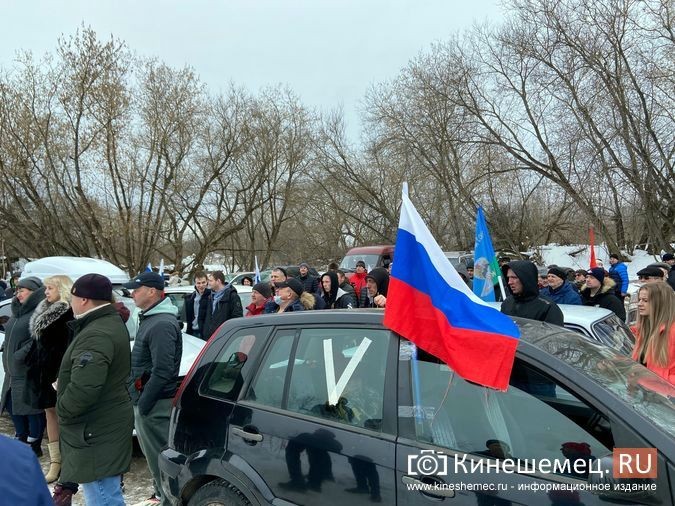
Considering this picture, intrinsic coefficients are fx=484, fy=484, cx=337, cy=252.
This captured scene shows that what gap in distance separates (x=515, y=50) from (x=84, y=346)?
61.3 ft

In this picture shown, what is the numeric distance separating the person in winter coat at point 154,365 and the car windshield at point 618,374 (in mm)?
2509

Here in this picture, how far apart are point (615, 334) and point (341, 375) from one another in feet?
10.2

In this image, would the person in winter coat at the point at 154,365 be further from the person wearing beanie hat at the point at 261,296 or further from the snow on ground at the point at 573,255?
the snow on ground at the point at 573,255

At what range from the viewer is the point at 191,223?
2719 cm

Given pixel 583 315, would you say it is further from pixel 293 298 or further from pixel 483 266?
pixel 293 298

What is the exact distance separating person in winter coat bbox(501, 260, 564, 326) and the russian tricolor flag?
6.16ft

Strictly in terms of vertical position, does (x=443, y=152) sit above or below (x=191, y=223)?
above

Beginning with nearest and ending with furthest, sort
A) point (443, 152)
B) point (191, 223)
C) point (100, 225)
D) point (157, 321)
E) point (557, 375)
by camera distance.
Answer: point (557, 375)
point (157, 321)
point (100, 225)
point (443, 152)
point (191, 223)

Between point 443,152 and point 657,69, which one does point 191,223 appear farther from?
point 657,69

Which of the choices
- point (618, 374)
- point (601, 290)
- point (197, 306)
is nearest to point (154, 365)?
point (618, 374)

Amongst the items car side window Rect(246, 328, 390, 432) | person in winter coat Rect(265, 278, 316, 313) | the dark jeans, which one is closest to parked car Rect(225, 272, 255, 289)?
person in winter coat Rect(265, 278, 316, 313)

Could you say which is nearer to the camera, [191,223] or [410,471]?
[410,471]

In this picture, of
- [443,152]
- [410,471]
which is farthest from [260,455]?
[443,152]

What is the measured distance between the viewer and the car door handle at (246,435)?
2.62 metres
